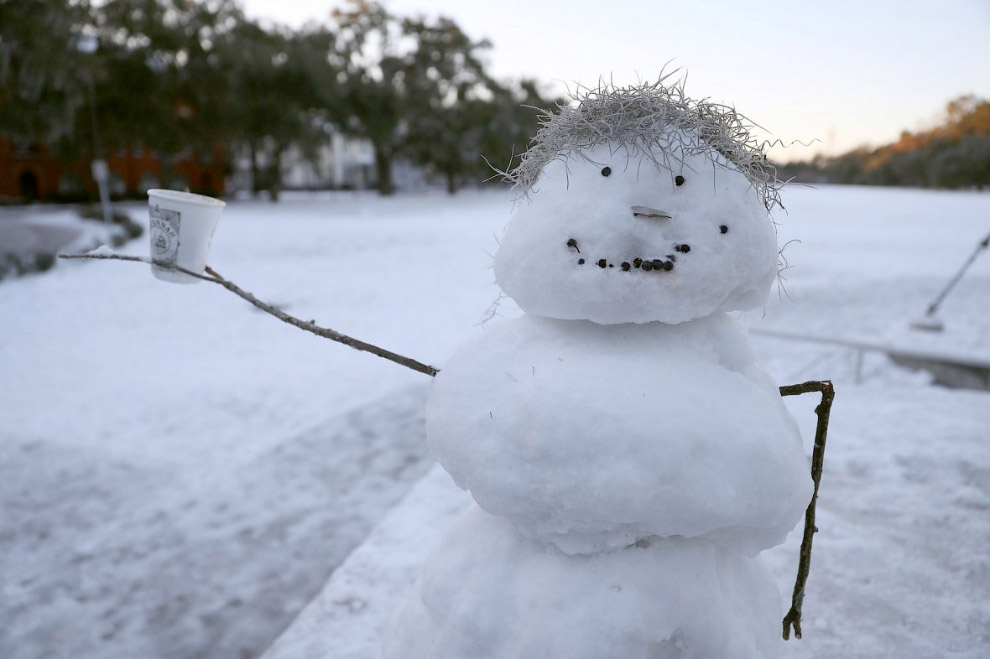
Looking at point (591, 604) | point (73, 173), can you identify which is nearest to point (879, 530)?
point (591, 604)

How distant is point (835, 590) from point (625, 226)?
235 centimetres

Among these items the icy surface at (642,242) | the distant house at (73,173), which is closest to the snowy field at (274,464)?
the icy surface at (642,242)

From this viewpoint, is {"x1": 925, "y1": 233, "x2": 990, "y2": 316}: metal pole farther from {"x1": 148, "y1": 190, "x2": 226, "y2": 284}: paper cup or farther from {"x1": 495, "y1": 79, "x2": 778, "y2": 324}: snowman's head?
{"x1": 148, "y1": 190, "x2": 226, "y2": 284}: paper cup

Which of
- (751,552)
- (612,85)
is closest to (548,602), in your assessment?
(751,552)

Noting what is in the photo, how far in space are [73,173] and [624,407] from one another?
1221 inches

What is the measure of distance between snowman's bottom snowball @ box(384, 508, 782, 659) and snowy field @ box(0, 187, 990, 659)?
802 millimetres

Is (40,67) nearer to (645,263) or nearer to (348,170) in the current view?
(645,263)

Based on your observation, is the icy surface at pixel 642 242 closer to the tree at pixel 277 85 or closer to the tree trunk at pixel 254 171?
the tree at pixel 277 85

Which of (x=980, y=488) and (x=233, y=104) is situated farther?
(x=233, y=104)

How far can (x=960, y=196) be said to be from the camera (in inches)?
1053

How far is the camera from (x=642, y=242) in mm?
1481

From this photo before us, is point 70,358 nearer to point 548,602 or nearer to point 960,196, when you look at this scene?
point 548,602

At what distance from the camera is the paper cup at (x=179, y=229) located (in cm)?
191

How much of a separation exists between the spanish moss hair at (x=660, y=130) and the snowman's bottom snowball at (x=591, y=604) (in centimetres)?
94
